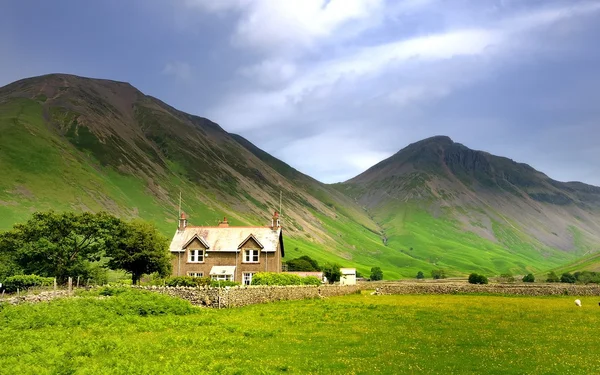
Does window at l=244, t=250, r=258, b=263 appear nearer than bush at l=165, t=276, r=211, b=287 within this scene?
No

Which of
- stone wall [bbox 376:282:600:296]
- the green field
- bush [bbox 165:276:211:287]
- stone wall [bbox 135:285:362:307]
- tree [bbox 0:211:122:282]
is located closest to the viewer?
the green field

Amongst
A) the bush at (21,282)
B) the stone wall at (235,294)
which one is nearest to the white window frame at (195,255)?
the stone wall at (235,294)

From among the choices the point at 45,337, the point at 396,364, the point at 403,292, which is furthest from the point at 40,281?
the point at 403,292

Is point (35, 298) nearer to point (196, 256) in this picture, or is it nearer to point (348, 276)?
point (196, 256)

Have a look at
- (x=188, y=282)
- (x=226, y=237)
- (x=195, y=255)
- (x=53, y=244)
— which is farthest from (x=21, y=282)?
(x=226, y=237)

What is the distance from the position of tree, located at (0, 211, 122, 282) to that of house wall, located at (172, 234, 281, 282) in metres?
15.2

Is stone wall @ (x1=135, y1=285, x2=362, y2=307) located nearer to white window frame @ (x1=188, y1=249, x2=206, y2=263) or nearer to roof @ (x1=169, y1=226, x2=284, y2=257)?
roof @ (x1=169, y1=226, x2=284, y2=257)

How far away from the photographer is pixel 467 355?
24.5 metres

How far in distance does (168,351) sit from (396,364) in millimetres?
10655

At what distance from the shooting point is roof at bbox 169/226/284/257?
87.2 m

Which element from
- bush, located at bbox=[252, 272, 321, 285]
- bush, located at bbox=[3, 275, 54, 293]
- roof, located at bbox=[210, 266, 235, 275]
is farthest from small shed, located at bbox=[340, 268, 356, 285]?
bush, located at bbox=[3, 275, 54, 293]

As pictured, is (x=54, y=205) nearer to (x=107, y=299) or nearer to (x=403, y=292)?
(x=403, y=292)

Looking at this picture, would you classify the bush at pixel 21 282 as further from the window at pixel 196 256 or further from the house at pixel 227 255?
the window at pixel 196 256

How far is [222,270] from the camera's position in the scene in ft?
279
